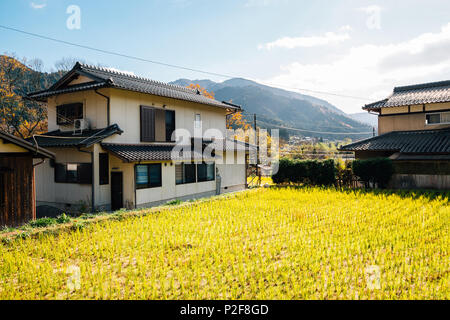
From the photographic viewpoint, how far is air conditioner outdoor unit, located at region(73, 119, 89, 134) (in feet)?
42.9

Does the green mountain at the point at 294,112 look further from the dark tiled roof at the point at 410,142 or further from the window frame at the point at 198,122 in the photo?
the window frame at the point at 198,122

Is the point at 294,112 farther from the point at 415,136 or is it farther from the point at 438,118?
the point at 415,136

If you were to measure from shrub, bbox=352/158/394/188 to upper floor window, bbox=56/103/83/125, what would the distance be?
15.1 metres

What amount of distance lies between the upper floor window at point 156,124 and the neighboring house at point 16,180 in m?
4.95

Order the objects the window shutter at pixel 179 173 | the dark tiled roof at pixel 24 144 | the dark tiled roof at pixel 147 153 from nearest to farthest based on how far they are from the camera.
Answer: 1. the dark tiled roof at pixel 24 144
2. the dark tiled roof at pixel 147 153
3. the window shutter at pixel 179 173

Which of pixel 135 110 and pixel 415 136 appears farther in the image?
pixel 415 136

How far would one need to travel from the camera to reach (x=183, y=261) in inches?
231

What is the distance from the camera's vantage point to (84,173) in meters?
12.4

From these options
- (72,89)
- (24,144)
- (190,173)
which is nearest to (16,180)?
(24,144)

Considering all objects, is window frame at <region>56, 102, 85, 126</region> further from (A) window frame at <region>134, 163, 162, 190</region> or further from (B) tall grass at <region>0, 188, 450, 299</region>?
(B) tall grass at <region>0, 188, 450, 299</region>

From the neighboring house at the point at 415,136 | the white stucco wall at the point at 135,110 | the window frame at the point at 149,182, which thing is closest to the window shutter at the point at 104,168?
the white stucco wall at the point at 135,110

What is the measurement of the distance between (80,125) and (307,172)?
13.2 meters

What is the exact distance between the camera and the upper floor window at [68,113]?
1370 centimetres
